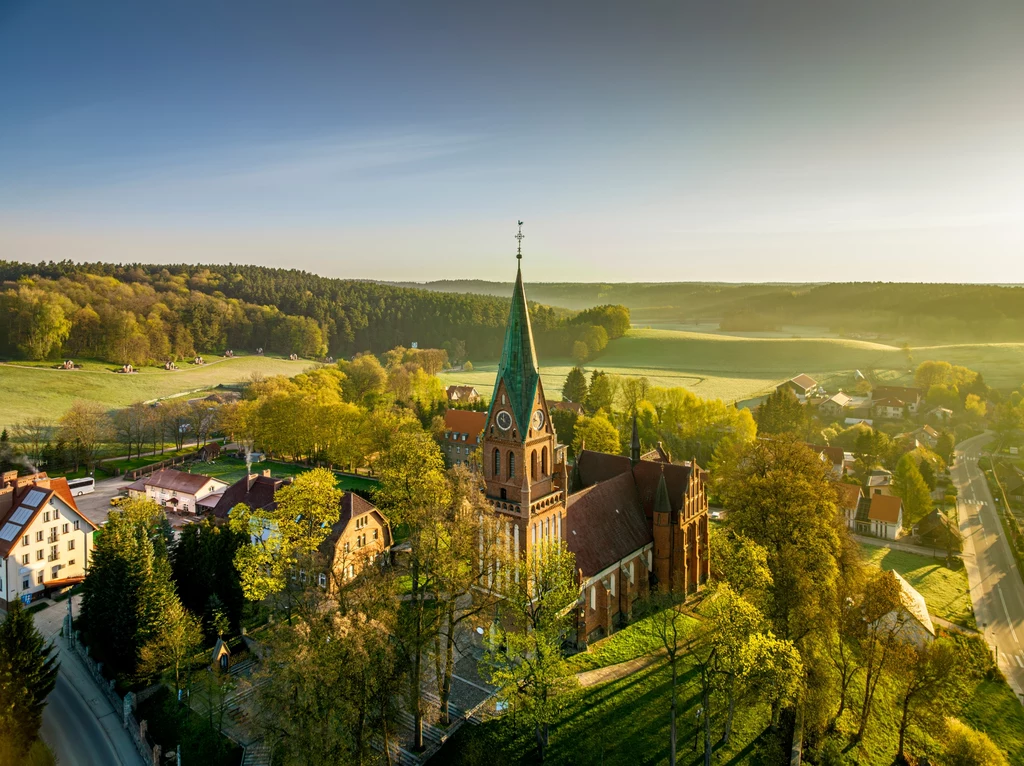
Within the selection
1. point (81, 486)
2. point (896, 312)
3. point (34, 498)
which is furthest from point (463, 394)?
point (896, 312)

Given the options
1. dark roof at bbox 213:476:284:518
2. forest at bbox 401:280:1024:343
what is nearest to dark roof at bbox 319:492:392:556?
dark roof at bbox 213:476:284:518

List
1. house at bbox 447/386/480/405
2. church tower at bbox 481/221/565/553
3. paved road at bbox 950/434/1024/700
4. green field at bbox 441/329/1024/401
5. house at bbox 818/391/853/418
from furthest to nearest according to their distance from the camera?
green field at bbox 441/329/1024/401 < house at bbox 447/386/480/405 < house at bbox 818/391/853/418 < paved road at bbox 950/434/1024/700 < church tower at bbox 481/221/565/553

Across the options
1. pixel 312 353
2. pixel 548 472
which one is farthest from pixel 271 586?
pixel 312 353

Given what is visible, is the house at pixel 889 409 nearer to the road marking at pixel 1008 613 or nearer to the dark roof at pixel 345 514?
the road marking at pixel 1008 613

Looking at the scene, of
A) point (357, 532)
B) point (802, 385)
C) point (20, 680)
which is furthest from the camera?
point (802, 385)

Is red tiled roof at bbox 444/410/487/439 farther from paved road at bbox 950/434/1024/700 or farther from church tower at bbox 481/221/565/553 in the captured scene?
paved road at bbox 950/434/1024/700

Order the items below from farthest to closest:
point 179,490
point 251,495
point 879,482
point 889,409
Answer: point 889,409
point 879,482
point 179,490
point 251,495

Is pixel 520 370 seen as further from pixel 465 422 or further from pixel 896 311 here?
pixel 896 311

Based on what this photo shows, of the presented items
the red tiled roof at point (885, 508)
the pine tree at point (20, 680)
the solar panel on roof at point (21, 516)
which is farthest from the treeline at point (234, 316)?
the red tiled roof at point (885, 508)
